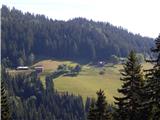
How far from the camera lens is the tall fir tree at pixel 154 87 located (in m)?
30.5

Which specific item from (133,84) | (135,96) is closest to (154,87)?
(135,96)

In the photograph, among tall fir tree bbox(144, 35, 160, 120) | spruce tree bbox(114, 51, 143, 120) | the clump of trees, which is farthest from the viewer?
spruce tree bbox(114, 51, 143, 120)

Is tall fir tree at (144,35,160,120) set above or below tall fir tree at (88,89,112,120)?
above

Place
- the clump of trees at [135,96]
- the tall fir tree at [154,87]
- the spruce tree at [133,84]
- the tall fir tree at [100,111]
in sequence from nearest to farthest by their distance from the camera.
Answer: the tall fir tree at [154,87]
the clump of trees at [135,96]
the spruce tree at [133,84]
the tall fir tree at [100,111]

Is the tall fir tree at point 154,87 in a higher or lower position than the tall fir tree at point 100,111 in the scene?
higher

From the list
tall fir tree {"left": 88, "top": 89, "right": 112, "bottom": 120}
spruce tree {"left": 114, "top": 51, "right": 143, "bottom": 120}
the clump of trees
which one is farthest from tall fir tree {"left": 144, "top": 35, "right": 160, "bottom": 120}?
tall fir tree {"left": 88, "top": 89, "right": 112, "bottom": 120}

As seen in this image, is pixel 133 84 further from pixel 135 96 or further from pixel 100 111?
pixel 100 111

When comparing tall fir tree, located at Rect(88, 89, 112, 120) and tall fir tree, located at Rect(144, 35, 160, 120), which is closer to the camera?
tall fir tree, located at Rect(144, 35, 160, 120)

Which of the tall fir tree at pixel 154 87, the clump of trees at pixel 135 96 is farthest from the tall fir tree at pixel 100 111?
the tall fir tree at pixel 154 87

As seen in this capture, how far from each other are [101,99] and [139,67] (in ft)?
31.6

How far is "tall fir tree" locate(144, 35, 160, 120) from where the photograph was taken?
100 ft

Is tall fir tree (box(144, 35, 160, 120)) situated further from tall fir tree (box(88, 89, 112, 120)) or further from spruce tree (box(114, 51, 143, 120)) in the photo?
tall fir tree (box(88, 89, 112, 120))

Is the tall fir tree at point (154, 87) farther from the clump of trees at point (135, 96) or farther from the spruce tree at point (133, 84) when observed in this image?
the spruce tree at point (133, 84)

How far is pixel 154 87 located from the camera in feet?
100
